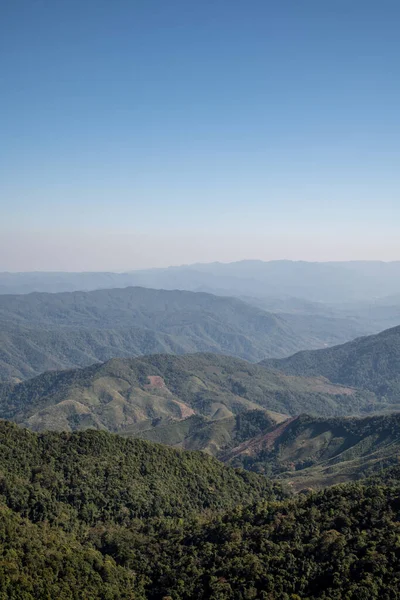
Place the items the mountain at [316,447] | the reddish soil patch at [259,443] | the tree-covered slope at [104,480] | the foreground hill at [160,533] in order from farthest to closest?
the reddish soil patch at [259,443] < the mountain at [316,447] < the tree-covered slope at [104,480] < the foreground hill at [160,533]

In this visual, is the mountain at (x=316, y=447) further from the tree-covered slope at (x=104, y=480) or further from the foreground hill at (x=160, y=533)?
the foreground hill at (x=160, y=533)

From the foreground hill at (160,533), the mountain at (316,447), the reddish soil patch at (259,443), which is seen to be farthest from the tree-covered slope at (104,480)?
the reddish soil patch at (259,443)

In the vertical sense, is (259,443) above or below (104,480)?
below

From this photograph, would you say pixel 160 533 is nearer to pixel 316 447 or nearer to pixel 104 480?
pixel 104 480

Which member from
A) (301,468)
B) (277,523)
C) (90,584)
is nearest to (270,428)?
(301,468)

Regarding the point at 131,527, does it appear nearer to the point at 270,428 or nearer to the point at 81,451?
the point at 81,451

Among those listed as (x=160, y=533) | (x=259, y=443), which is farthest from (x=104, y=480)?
(x=259, y=443)
